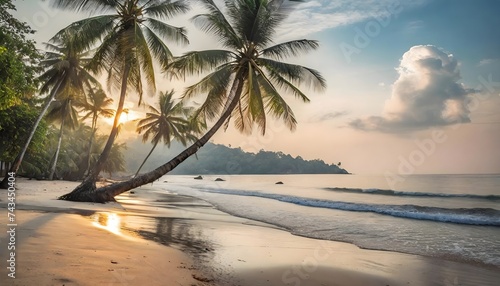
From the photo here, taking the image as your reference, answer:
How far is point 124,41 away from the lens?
14.0 meters

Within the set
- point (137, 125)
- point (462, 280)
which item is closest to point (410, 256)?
point (462, 280)

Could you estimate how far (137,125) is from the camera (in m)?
34.0

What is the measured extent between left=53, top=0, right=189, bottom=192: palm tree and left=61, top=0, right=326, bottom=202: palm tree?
62.0 inches

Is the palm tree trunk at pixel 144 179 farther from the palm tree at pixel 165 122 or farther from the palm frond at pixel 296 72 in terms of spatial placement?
the palm tree at pixel 165 122

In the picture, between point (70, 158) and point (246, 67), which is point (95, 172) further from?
point (70, 158)

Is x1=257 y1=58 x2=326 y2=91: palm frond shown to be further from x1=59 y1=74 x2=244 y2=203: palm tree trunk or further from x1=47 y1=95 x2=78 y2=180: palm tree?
x1=47 y1=95 x2=78 y2=180: palm tree

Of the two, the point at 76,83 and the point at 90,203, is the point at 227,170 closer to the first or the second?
the point at 76,83

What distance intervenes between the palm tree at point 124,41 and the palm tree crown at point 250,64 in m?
1.74

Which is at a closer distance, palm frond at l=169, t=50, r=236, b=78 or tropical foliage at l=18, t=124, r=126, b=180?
palm frond at l=169, t=50, r=236, b=78

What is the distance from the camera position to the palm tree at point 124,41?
45.8ft

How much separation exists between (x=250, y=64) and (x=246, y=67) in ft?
1.94

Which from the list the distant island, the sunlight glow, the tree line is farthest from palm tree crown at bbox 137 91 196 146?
the distant island

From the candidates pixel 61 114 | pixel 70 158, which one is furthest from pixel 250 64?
pixel 70 158

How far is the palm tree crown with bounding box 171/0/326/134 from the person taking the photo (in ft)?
47.3
